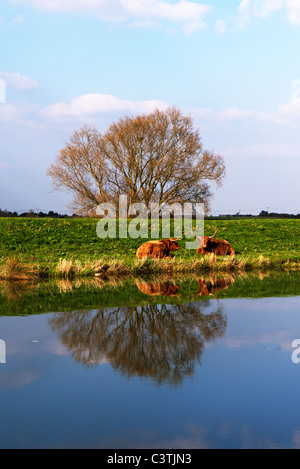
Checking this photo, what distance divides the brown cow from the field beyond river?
2.73m

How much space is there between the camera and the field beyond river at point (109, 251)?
54.1 ft

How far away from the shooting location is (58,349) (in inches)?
256

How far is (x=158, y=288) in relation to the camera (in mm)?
13023

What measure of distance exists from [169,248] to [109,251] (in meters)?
4.17

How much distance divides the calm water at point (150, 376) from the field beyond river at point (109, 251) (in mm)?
6454

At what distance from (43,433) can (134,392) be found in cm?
111

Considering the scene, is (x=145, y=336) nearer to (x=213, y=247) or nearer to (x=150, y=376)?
(x=150, y=376)

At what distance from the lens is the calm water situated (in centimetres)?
387

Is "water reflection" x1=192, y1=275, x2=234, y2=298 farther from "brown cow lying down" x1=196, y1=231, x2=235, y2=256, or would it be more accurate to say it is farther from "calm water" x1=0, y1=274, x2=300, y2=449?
"brown cow lying down" x1=196, y1=231, x2=235, y2=256

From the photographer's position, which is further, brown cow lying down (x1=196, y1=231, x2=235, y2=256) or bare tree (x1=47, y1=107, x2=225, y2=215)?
bare tree (x1=47, y1=107, x2=225, y2=215)

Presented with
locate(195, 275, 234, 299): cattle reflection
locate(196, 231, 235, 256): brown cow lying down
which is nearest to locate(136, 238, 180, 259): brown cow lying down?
locate(196, 231, 235, 256): brown cow lying down
